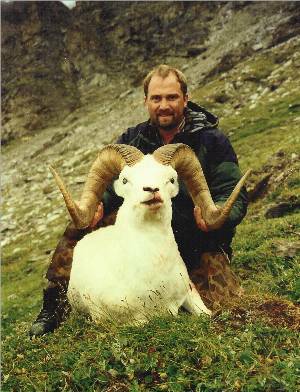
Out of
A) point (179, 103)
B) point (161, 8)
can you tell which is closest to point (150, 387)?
point (179, 103)

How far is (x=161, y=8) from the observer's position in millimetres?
65500

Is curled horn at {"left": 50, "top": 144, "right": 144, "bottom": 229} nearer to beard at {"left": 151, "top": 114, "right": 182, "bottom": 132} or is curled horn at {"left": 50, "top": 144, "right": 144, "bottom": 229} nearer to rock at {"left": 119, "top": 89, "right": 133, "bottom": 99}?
beard at {"left": 151, "top": 114, "right": 182, "bottom": 132}

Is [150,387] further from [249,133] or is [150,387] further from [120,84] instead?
[120,84]

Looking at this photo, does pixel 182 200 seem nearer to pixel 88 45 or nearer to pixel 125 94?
pixel 125 94

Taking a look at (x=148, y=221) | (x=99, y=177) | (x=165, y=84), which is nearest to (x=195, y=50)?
(x=165, y=84)

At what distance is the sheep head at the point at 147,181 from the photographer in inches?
280

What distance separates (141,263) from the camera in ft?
23.4

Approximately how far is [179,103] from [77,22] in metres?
61.4

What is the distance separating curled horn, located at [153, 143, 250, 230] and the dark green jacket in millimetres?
428

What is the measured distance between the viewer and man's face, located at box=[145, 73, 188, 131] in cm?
856

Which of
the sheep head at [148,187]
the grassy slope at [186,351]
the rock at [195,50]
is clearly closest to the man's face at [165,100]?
the sheep head at [148,187]

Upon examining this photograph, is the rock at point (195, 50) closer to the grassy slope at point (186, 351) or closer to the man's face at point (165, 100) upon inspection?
the grassy slope at point (186, 351)

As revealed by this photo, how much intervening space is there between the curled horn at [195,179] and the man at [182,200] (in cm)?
49

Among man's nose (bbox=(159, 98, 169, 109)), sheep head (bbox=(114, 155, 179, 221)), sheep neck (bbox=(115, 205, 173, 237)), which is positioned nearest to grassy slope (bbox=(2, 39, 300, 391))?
sheep neck (bbox=(115, 205, 173, 237))
